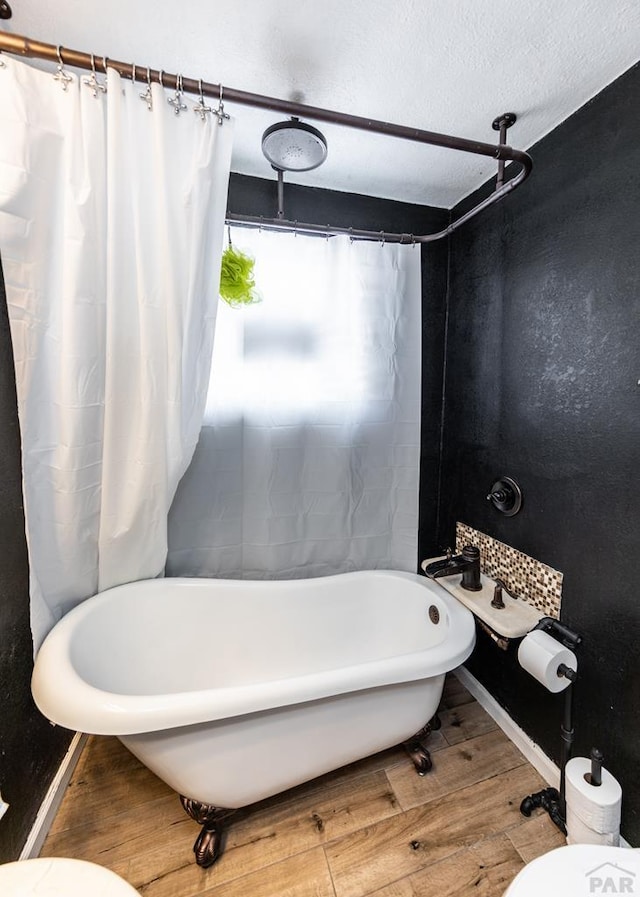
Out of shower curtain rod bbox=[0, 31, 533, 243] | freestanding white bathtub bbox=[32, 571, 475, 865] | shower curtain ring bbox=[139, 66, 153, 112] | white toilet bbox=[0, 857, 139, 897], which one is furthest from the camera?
shower curtain ring bbox=[139, 66, 153, 112]

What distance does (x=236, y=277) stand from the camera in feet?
4.58

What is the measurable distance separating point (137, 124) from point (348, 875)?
2.24 m

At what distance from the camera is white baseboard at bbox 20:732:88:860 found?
3.54ft

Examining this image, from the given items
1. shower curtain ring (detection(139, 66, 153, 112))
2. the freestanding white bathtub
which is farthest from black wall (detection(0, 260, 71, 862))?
shower curtain ring (detection(139, 66, 153, 112))

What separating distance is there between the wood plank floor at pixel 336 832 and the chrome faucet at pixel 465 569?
634 mm

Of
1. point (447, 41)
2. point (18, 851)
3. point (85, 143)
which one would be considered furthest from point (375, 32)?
point (18, 851)

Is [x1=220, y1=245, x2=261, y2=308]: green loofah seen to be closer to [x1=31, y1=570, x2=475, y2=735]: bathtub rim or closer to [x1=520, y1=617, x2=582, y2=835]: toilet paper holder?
[x1=31, y1=570, x2=475, y2=735]: bathtub rim

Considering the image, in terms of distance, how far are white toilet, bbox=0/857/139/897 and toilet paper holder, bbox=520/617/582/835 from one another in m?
1.21

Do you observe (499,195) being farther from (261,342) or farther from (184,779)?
(184,779)

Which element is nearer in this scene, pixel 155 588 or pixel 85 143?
pixel 85 143

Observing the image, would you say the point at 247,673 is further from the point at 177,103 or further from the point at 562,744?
the point at 177,103

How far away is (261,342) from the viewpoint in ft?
5.08

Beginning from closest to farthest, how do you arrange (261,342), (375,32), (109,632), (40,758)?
(375,32)
(40,758)
(109,632)
(261,342)

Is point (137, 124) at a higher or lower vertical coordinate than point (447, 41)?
lower
